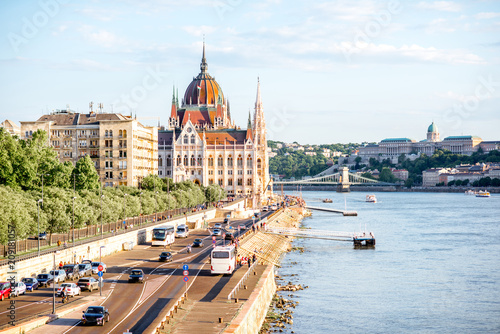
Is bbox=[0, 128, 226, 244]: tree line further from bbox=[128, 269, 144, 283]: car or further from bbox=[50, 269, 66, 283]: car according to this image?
bbox=[128, 269, 144, 283]: car

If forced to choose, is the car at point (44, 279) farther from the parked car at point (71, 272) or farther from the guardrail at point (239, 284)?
the guardrail at point (239, 284)

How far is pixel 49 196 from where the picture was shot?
67750 millimetres

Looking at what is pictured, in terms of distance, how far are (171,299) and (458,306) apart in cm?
2381

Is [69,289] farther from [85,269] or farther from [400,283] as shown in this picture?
A: [400,283]

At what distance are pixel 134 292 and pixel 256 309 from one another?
767cm

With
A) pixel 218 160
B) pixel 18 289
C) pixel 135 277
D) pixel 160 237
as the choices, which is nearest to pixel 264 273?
pixel 135 277

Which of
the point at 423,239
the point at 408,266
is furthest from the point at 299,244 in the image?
the point at 408,266

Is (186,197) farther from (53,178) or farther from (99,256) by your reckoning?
(99,256)

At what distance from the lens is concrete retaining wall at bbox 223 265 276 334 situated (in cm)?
3738

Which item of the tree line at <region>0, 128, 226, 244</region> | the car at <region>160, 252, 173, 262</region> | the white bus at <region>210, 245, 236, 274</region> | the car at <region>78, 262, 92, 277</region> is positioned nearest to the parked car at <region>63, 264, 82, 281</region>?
the car at <region>78, 262, 92, 277</region>

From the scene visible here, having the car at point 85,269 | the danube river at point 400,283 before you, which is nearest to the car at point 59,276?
the car at point 85,269

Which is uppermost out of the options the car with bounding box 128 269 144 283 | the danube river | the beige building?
the beige building

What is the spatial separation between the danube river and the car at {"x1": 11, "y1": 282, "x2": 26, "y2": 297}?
1591 cm

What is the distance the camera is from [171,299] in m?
43.7
